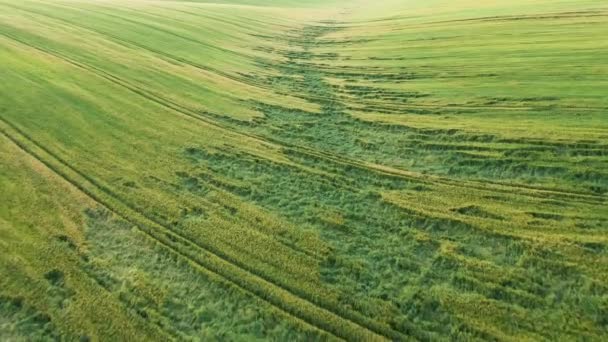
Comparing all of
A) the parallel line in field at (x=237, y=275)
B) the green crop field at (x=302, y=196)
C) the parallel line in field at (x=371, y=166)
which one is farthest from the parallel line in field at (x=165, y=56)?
the parallel line in field at (x=237, y=275)

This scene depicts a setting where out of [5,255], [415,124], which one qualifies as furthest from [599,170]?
[5,255]

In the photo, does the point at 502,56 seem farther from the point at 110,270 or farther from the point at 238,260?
the point at 110,270

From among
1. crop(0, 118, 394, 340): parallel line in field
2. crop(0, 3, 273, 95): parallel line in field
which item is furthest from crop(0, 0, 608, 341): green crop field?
crop(0, 3, 273, 95): parallel line in field

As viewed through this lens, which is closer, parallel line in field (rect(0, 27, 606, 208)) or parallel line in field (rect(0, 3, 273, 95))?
parallel line in field (rect(0, 27, 606, 208))

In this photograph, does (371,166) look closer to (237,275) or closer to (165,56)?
(237,275)

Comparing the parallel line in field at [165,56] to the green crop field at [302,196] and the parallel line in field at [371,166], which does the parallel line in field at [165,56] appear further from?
the parallel line in field at [371,166]

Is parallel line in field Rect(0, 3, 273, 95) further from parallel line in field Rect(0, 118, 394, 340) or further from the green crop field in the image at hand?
parallel line in field Rect(0, 118, 394, 340)
